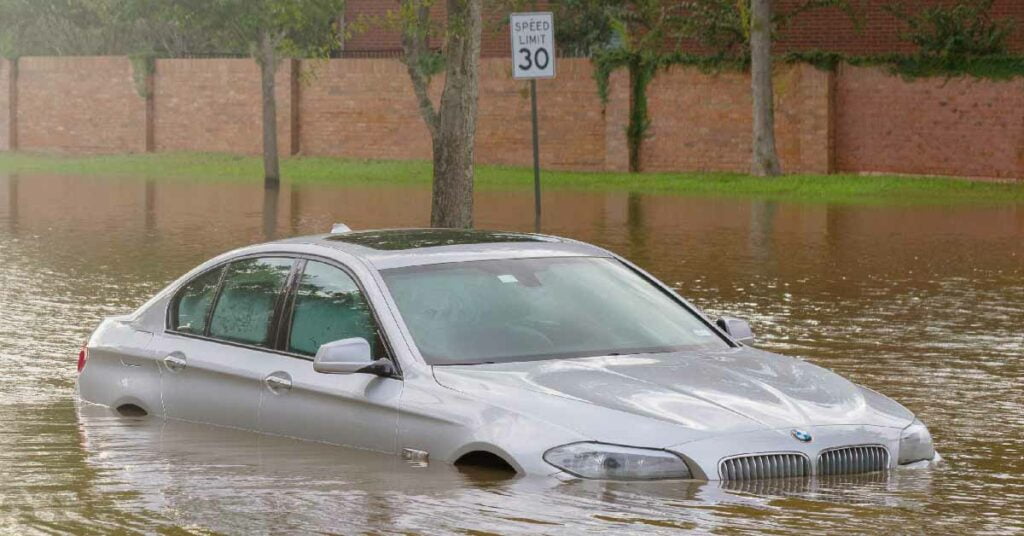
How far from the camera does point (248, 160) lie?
50.7m

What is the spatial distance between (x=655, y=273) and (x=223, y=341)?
39.9 ft

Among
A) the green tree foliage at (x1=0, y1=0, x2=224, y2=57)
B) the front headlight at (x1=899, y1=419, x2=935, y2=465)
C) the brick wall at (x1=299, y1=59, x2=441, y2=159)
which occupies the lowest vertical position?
the front headlight at (x1=899, y1=419, x2=935, y2=465)

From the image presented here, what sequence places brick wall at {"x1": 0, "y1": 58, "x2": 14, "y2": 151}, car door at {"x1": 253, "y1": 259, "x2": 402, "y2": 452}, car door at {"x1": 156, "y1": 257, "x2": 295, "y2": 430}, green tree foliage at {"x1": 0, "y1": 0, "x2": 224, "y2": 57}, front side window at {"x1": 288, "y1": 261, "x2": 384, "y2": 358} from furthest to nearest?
green tree foliage at {"x1": 0, "y1": 0, "x2": 224, "y2": 57} < brick wall at {"x1": 0, "y1": 58, "x2": 14, "y2": 151} < car door at {"x1": 156, "y1": 257, "x2": 295, "y2": 430} < front side window at {"x1": 288, "y1": 261, "x2": 384, "y2": 358} < car door at {"x1": 253, "y1": 259, "x2": 402, "y2": 452}

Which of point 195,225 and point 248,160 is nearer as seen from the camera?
point 195,225

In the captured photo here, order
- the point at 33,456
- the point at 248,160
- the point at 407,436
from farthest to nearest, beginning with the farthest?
the point at 248,160, the point at 33,456, the point at 407,436

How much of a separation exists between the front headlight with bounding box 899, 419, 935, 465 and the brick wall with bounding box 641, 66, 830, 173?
3497 centimetres

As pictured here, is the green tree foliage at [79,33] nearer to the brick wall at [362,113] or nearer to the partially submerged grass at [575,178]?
the partially submerged grass at [575,178]

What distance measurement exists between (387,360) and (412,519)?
97 centimetres

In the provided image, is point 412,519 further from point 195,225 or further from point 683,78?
point 683,78

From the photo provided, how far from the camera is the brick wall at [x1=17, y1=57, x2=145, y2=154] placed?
2181 inches

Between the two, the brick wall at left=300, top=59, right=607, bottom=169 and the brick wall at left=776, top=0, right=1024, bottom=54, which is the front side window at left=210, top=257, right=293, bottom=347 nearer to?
the brick wall at left=776, top=0, right=1024, bottom=54

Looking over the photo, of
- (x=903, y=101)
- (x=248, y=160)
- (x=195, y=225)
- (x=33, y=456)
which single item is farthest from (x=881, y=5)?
(x=33, y=456)

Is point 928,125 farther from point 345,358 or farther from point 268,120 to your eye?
point 345,358

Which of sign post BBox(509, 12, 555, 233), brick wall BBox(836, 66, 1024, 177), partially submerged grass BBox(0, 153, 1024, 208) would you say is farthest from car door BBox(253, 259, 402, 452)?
brick wall BBox(836, 66, 1024, 177)
